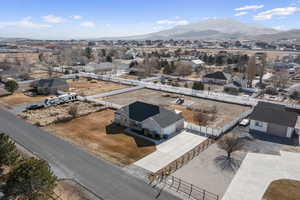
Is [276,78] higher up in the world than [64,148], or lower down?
higher up

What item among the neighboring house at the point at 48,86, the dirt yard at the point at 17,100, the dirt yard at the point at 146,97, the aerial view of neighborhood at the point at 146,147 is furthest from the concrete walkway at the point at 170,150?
the neighboring house at the point at 48,86

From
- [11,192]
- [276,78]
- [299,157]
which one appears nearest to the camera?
[11,192]

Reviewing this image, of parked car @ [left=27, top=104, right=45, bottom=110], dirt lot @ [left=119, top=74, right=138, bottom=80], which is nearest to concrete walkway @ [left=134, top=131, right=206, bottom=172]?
parked car @ [left=27, top=104, right=45, bottom=110]

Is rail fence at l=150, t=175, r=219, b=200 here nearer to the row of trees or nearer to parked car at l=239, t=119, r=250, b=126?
the row of trees

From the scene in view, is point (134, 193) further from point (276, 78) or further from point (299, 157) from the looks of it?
point (276, 78)

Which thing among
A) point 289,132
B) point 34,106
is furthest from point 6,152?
point 289,132

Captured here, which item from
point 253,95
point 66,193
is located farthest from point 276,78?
point 66,193

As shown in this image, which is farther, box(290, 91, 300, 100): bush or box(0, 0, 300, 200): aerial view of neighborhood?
box(290, 91, 300, 100): bush
